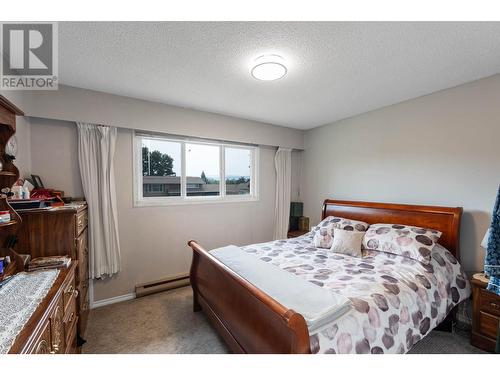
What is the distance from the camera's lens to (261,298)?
Answer: 4.11 ft

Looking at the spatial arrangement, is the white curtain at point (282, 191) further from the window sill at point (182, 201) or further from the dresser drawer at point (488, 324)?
the dresser drawer at point (488, 324)

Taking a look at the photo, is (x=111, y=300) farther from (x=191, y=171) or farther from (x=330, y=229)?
(x=330, y=229)

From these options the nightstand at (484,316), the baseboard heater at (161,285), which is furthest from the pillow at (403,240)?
the baseboard heater at (161,285)

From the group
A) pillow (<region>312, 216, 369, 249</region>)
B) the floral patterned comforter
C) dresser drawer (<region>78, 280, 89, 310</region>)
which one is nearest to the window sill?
dresser drawer (<region>78, 280, 89, 310</region>)

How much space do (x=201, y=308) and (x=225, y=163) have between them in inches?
81.5

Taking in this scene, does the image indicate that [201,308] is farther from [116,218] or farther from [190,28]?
[190,28]

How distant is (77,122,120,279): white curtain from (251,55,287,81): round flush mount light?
5.97ft

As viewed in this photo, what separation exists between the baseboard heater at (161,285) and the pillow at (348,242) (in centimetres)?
203

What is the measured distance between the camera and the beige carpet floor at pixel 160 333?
5.96 ft

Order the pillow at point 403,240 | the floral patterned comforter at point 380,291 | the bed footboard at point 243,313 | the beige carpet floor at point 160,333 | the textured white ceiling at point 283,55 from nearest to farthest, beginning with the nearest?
1. the bed footboard at point 243,313
2. the floral patterned comforter at point 380,291
3. the textured white ceiling at point 283,55
4. the beige carpet floor at point 160,333
5. the pillow at point 403,240

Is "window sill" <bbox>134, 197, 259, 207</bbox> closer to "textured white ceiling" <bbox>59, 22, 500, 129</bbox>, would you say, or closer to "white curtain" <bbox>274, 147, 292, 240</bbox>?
"white curtain" <bbox>274, 147, 292, 240</bbox>

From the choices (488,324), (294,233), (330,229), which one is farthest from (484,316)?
(294,233)
